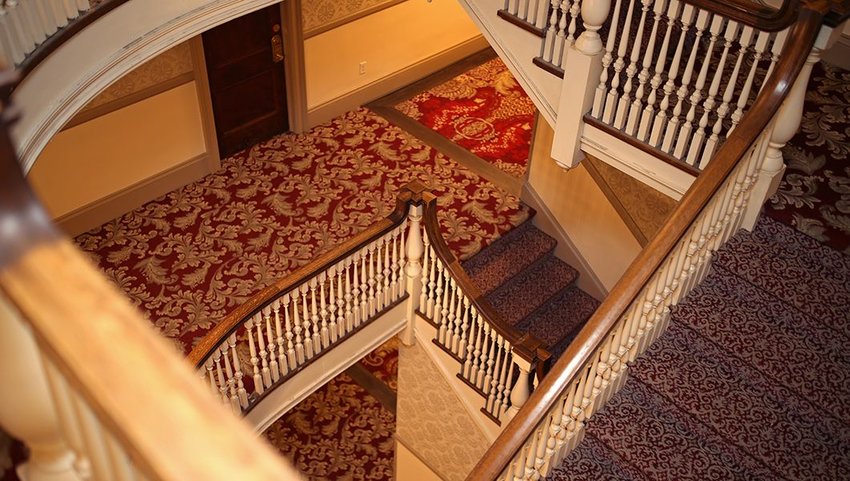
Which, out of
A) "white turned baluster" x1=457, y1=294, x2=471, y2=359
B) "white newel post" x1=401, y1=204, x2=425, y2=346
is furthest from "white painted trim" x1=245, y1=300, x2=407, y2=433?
"white turned baluster" x1=457, y1=294, x2=471, y2=359

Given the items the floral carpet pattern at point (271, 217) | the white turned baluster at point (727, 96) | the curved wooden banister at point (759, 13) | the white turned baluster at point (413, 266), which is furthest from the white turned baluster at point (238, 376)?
the curved wooden banister at point (759, 13)

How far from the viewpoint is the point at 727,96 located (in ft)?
13.5

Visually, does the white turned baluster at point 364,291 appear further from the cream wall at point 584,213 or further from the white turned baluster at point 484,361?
the cream wall at point 584,213

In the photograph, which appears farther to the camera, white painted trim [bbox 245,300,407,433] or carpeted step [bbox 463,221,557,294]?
carpeted step [bbox 463,221,557,294]

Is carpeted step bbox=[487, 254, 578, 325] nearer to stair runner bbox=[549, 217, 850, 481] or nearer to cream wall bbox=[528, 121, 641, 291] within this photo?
cream wall bbox=[528, 121, 641, 291]

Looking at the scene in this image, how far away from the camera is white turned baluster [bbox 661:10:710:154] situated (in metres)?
4.04

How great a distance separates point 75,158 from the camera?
7.24 m

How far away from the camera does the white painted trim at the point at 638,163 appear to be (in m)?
4.62

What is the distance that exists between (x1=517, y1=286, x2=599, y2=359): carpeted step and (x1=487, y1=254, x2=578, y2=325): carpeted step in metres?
0.10

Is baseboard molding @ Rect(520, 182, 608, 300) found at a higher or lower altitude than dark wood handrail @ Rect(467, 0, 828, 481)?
lower

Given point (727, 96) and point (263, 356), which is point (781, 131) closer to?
point (727, 96)

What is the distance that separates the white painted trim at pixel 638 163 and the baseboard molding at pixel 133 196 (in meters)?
4.54

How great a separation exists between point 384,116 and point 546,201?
237 centimetres

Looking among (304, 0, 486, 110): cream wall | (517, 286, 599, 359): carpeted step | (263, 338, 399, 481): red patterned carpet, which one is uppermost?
(304, 0, 486, 110): cream wall
